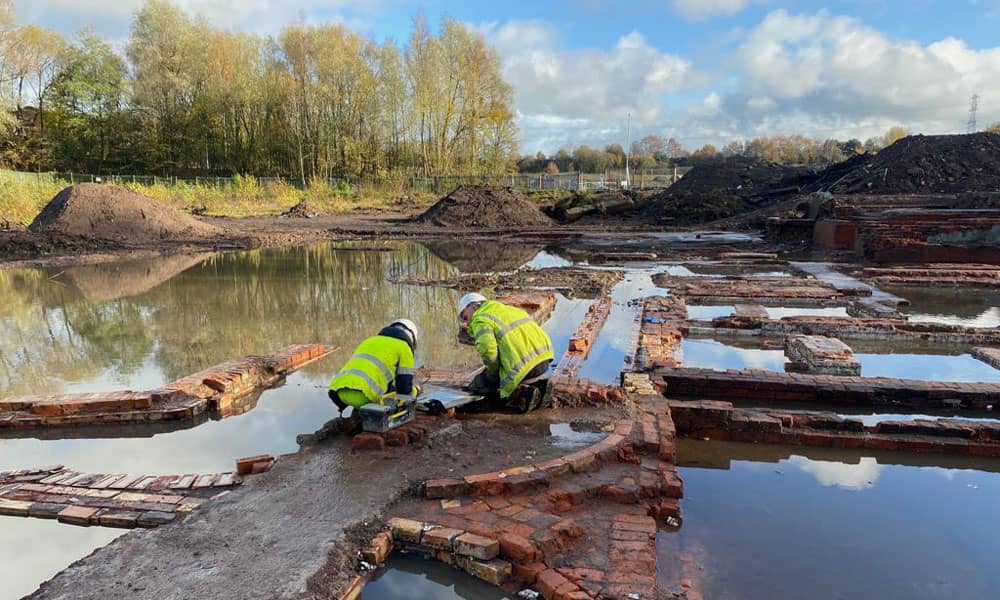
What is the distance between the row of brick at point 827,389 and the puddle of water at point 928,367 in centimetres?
83

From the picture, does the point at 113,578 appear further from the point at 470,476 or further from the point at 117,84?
the point at 117,84

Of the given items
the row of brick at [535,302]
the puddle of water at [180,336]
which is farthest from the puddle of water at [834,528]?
the row of brick at [535,302]

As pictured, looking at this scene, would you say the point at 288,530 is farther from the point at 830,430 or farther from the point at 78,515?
the point at 830,430

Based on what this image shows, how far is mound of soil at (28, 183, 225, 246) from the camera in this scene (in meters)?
18.5

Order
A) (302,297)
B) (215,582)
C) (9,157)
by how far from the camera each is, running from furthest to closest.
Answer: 1. (9,157)
2. (302,297)
3. (215,582)

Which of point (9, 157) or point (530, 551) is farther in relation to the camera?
point (9, 157)

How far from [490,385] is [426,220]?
23.2 m

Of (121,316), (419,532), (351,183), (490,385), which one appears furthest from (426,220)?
(419,532)

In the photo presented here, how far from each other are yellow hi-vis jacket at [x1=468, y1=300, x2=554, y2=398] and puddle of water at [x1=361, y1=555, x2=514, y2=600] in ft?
6.27

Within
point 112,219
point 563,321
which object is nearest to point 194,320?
point 563,321

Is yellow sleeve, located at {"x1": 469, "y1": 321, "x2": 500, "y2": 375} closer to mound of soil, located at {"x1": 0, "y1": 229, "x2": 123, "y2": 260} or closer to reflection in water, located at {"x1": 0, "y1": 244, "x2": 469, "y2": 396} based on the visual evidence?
reflection in water, located at {"x1": 0, "y1": 244, "x2": 469, "y2": 396}

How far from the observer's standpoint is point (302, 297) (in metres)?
11.2

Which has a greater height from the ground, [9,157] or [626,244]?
[9,157]

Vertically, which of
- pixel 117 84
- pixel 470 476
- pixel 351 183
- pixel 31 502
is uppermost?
pixel 117 84
